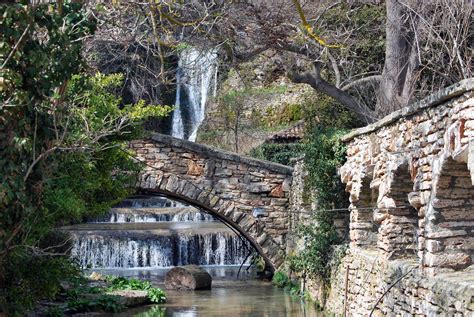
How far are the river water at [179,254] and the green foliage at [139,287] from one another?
0.22 metres

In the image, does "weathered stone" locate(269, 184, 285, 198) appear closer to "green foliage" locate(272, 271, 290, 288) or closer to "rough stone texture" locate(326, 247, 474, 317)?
"green foliage" locate(272, 271, 290, 288)

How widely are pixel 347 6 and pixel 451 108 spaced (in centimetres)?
1159

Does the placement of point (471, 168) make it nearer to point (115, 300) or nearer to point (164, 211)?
point (115, 300)

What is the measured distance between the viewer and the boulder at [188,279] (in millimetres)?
16641

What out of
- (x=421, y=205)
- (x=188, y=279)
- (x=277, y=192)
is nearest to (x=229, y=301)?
(x=188, y=279)

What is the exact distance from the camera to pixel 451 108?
25.0 ft

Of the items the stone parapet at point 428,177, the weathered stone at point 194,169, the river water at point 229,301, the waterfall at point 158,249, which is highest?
the weathered stone at point 194,169

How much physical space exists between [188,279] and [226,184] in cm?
210

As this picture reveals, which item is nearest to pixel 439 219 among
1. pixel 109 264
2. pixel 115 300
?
pixel 115 300

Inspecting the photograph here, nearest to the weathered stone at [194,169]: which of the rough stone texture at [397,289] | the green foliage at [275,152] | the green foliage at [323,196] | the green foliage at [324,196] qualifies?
the green foliage at [323,196]

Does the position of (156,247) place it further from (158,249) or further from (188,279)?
(188,279)

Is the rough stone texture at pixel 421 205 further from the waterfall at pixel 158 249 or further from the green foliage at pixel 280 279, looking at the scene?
the waterfall at pixel 158 249

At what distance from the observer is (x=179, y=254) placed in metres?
20.4

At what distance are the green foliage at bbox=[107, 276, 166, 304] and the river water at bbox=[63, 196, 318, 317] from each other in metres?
0.22
